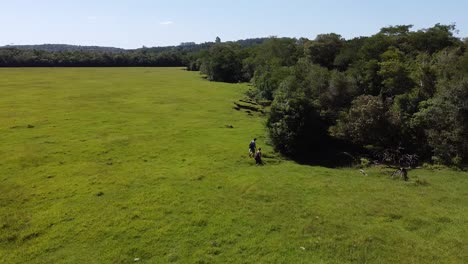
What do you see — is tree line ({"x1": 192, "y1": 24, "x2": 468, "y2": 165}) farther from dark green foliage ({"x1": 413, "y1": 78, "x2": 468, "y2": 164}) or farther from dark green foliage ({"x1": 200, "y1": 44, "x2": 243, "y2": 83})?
dark green foliage ({"x1": 200, "y1": 44, "x2": 243, "y2": 83})

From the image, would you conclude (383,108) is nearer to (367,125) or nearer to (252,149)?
(367,125)

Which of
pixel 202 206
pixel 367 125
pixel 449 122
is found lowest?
pixel 202 206

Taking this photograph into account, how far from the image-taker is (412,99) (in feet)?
149

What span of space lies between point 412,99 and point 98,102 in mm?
58154

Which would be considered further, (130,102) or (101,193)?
(130,102)

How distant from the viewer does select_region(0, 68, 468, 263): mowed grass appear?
2150 cm

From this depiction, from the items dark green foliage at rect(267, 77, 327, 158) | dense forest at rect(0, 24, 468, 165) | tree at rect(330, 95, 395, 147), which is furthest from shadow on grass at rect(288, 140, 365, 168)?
tree at rect(330, 95, 395, 147)

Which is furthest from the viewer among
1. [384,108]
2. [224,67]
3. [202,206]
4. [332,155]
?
[224,67]

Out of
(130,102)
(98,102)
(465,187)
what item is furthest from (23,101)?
(465,187)

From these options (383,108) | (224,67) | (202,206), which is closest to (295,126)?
(383,108)

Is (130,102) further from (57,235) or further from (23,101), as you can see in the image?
(57,235)

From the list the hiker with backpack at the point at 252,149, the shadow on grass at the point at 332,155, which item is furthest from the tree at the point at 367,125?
the hiker with backpack at the point at 252,149

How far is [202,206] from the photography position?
89.4 feet

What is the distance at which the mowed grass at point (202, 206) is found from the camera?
2150 centimetres
